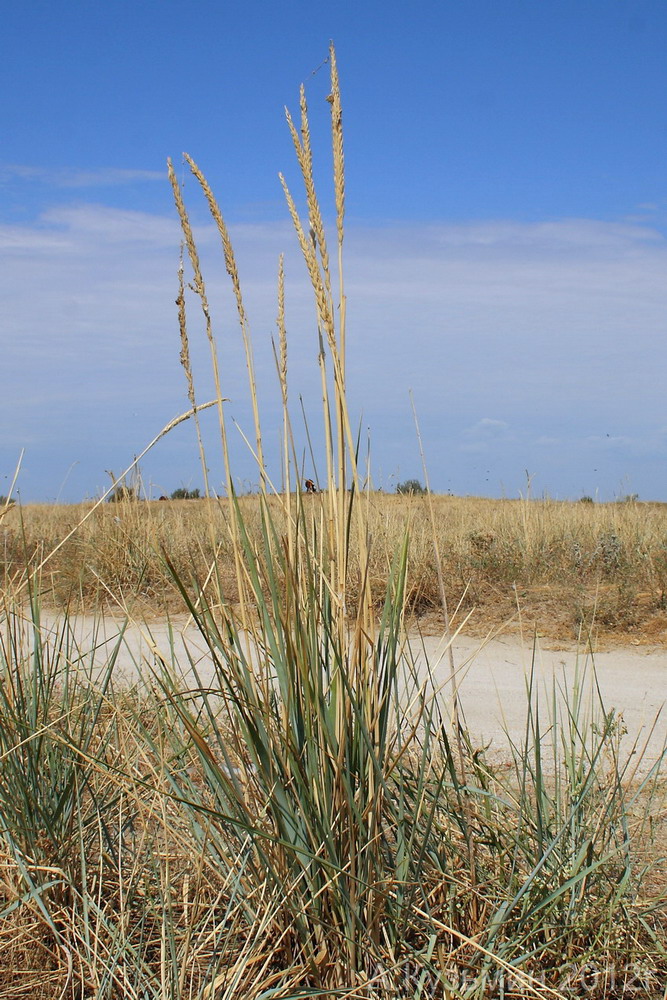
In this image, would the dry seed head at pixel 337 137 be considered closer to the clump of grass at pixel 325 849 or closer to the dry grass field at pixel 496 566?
the clump of grass at pixel 325 849

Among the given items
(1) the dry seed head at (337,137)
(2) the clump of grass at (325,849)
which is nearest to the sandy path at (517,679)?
(2) the clump of grass at (325,849)

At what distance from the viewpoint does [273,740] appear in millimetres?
1735

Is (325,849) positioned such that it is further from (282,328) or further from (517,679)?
(517,679)

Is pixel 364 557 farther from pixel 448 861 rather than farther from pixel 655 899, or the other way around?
pixel 655 899

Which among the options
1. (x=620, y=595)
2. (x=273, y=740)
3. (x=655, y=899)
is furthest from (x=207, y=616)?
(x=620, y=595)

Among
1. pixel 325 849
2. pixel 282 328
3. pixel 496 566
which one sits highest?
pixel 282 328

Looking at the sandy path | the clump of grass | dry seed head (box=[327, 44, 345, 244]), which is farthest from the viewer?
the sandy path

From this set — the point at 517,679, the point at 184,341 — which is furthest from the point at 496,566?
the point at 184,341

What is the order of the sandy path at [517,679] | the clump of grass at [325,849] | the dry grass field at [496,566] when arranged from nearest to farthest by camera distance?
the clump of grass at [325,849] < the sandy path at [517,679] < the dry grass field at [496,566]

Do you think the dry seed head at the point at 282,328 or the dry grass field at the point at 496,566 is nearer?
the dry seed head at the point at 282,328

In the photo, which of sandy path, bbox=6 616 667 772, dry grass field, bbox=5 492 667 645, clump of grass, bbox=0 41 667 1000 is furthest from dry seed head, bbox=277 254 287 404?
dry grass field, bbox=5 492 667 645

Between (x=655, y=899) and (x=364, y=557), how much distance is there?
39.1 inches

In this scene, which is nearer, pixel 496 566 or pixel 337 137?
pixel 337 137

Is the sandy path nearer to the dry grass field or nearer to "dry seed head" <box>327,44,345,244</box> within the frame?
the dry grass field
